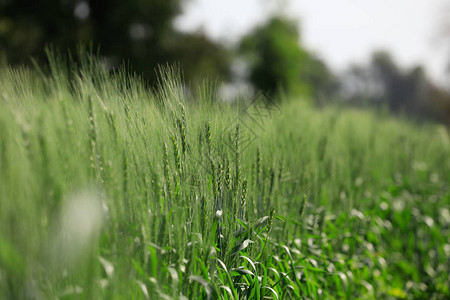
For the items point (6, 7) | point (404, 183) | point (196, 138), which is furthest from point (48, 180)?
point (6, 7)

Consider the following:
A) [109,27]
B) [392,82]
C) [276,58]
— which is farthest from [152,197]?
[392,82]

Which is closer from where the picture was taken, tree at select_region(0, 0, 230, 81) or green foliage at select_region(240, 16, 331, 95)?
tree at select_region(0, 0, 230, 81)

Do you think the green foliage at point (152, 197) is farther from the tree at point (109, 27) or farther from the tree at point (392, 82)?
the tree at point (392, 82)

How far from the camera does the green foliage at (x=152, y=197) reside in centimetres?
112

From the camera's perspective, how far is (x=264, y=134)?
2.44 metres

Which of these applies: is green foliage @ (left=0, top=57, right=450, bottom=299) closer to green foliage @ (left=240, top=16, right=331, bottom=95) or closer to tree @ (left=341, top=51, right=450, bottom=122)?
green foliage @ (left=240, top=16, right=331, bottom=95)

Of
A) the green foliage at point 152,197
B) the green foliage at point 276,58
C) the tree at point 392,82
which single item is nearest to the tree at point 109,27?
the green foliage at point 276,58

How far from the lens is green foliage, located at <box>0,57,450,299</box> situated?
1116mm

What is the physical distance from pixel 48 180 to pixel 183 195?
1.97ft

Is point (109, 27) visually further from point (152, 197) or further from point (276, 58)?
point (152, 197)

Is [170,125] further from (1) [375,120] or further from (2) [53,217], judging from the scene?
(1) [375,120]

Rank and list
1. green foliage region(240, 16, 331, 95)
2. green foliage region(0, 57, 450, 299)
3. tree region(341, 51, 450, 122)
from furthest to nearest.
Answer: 1. tree region(341, 51, 450, 122)
2. green foliage region(240, 16, 331, 95)
3. green foliage region(0, 57, 450, 299)

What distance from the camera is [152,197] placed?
155 centimetres

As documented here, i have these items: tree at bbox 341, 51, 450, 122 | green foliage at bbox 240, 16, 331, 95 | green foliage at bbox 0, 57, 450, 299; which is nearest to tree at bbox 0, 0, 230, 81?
green foliage at bbox 240, 16, 331, 95
